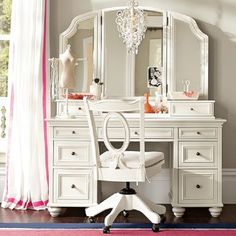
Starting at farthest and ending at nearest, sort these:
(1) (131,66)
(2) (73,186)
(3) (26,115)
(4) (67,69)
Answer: (1) (131,66), (4) (67,69), (3) (26,115), (2) (73,186)

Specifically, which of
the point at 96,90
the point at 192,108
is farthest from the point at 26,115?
the point at 192,108

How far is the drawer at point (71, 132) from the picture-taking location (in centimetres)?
428

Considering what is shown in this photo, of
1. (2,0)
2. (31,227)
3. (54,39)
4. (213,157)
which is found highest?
(2,0)

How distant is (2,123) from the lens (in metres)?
5.14

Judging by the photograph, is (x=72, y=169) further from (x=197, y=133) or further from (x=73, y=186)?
(x=197, y=133)

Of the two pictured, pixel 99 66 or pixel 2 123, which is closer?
pixel 99 66

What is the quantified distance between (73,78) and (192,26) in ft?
3.81

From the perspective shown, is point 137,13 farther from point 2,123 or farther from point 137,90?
point 2,123

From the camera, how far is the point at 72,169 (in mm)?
4266

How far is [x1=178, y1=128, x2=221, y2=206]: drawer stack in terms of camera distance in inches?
168

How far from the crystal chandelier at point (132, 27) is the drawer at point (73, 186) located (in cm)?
125

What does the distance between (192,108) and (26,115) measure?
1.43 meters

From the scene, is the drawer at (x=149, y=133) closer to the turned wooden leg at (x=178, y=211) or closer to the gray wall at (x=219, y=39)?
the turned wooden leg at (x=178, y=211)

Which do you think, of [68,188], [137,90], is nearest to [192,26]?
[137,90]
